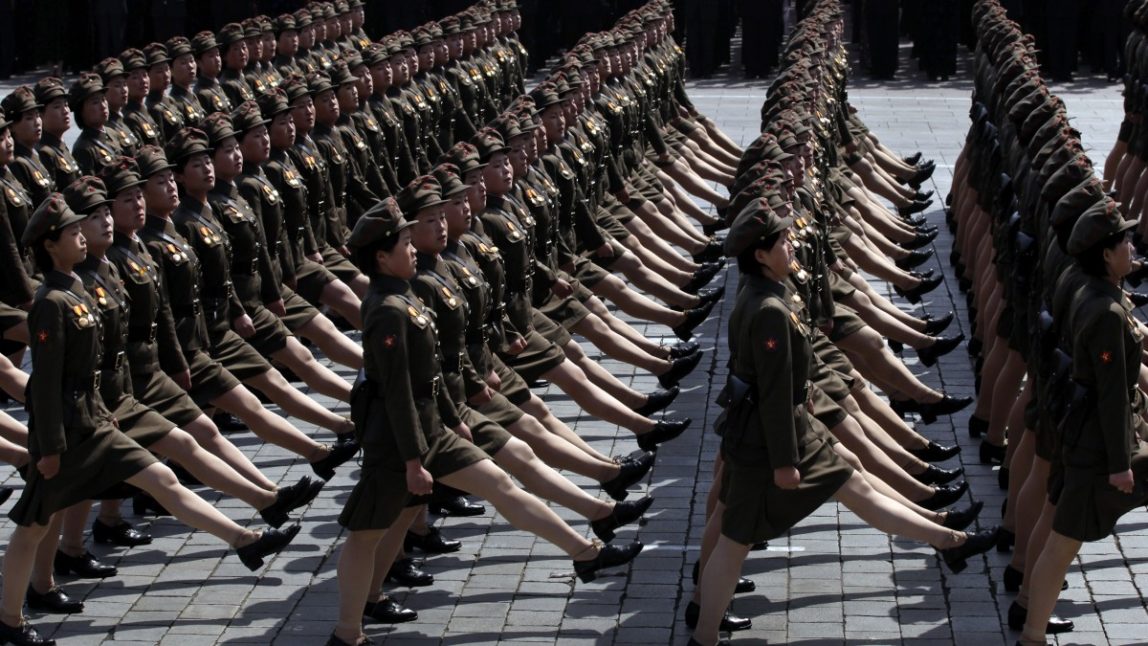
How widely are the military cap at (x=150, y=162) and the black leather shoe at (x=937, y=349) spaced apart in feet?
14.4

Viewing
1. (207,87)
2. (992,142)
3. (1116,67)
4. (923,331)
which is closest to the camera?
(923,331)

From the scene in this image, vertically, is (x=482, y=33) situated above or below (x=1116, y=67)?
above

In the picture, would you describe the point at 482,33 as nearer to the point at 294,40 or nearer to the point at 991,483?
the point at 294,40

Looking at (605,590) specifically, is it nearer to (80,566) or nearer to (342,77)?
(80,566)

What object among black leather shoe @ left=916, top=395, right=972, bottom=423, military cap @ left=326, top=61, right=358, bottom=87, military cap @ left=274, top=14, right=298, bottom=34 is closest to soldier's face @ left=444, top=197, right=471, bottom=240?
black leather shoe @ left=916, top=395, right=972, bottom=423

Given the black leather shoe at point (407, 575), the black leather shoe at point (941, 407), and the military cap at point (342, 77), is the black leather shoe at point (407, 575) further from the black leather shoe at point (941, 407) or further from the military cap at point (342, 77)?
the military cap at point (342, 77)

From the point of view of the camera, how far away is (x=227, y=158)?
9.78 metres

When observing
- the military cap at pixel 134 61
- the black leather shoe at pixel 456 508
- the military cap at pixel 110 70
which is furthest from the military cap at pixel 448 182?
the military cap at pixel 134 61

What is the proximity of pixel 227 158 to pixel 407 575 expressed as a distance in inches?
93.2

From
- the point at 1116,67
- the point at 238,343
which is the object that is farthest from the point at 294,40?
the point at 1116,67

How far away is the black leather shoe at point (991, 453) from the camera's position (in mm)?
10055

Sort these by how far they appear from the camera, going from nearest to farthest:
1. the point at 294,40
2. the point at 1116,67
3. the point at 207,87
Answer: the point at 207,87 < the point at 294,40 < the point at 1116,67

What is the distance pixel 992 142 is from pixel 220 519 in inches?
253

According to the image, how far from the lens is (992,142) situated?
12711mm
